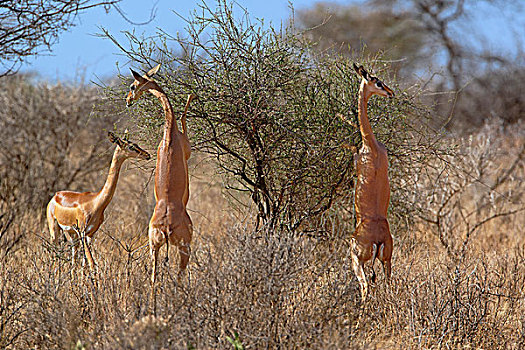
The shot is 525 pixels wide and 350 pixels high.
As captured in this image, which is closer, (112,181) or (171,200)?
(171,200)

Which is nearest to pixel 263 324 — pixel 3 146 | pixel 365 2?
pixel 3 146

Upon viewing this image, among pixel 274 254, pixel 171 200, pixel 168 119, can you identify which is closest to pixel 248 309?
pixel 274 254

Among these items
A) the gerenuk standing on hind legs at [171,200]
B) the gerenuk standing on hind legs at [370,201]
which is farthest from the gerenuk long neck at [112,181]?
the gerenuk standing on hind legs at [370,201]

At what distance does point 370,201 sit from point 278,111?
97 centimetres

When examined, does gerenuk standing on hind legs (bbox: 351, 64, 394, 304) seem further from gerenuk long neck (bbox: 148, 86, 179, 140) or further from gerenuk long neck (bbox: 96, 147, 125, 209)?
gerenuk long neck (bbox: 96, 147, 125, 209)

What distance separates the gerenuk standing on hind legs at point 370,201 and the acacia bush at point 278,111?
0.55m

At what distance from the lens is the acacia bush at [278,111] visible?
418cm

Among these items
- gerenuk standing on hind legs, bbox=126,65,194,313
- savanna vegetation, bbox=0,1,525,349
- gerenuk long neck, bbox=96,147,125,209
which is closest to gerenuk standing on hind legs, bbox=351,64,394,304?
savanna vegetation, bbox=0,1,525,349

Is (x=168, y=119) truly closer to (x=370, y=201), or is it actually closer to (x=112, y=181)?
(x=112, y=181)

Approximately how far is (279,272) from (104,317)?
0.91 metres

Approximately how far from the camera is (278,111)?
423cm

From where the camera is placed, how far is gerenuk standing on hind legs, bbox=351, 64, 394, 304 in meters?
3.56

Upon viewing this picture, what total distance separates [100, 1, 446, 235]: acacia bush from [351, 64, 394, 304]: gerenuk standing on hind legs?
55 centimetres

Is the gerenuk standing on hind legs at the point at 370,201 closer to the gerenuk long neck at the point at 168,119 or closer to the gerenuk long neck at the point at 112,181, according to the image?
the gerenuk long neck at the point at 168,119
